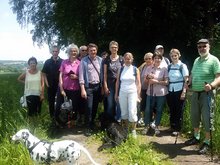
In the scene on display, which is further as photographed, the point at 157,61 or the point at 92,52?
the point at 157,61

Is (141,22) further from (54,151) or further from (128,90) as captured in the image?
(54,151)

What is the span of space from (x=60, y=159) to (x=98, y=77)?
8.23 ft

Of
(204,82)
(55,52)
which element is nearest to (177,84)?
(204,82)

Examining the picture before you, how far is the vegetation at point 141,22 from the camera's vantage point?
15.5 metres

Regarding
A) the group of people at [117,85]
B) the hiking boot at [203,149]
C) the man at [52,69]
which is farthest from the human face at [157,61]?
the man at [52,69]

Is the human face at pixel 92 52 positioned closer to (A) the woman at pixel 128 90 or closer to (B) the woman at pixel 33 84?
(A) the woman at pixel 128 90

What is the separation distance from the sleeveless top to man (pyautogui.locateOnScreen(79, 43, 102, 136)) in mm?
1001

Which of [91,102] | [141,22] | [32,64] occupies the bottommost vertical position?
[91,102]

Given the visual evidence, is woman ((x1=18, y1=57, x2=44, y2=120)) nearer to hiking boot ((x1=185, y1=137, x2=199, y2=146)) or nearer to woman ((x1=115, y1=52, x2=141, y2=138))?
woman ((x1=115, y1=52, x2=141, y2=138))

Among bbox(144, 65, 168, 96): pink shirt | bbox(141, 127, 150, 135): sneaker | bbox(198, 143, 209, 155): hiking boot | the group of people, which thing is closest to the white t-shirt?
the group of people

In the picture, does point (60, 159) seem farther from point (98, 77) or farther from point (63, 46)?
point (63, 46)

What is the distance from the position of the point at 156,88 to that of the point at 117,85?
97 cm

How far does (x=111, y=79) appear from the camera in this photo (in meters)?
7.94

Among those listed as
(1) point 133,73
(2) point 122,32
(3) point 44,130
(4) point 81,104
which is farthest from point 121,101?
(2) point 122,32
